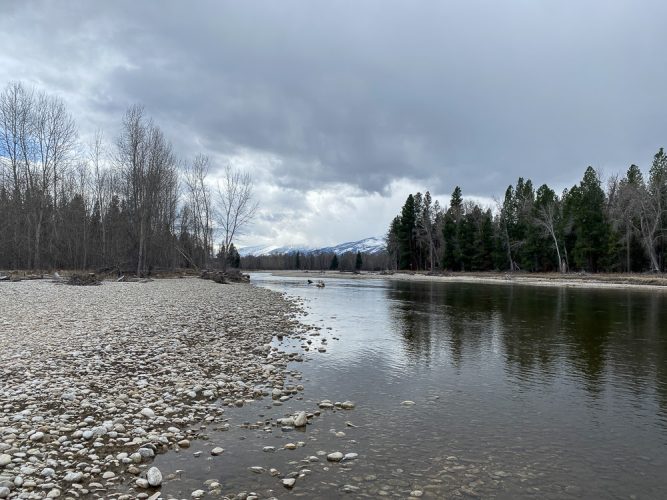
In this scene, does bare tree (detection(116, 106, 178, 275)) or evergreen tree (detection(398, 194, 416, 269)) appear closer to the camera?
bare tree (detection(116, 106, 178, 275))

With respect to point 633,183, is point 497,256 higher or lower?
lower

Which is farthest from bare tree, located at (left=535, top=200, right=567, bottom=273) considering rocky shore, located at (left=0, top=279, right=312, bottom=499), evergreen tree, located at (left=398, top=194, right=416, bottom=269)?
rocky shore, located at (left=0, top=279, right=312, bottom=499)

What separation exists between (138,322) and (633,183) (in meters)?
83.6

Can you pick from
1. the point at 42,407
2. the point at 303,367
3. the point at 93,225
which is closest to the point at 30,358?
the point at 42,407

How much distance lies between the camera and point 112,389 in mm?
7801

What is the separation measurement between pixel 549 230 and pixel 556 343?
227 feet

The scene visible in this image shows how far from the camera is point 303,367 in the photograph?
36.1 ft

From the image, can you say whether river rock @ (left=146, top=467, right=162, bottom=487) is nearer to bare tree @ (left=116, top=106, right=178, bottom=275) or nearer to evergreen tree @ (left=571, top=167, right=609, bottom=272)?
bare tree @ (left=116, top=106, right=178, bottom=275)

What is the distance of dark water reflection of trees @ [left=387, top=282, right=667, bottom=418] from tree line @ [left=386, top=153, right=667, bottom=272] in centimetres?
4905

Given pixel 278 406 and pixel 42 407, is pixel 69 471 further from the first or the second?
pixel 278 406

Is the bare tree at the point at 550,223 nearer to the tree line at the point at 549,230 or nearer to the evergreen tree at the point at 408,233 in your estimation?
the tree line at the point at 549,230

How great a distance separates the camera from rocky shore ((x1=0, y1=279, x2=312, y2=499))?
4996mm

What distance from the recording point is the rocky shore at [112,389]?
4996mm

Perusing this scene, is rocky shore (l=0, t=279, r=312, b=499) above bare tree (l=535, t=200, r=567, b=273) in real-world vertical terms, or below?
below
